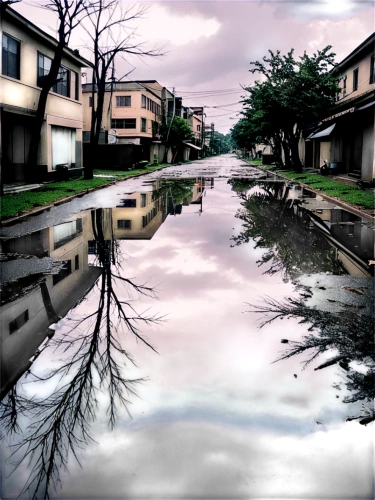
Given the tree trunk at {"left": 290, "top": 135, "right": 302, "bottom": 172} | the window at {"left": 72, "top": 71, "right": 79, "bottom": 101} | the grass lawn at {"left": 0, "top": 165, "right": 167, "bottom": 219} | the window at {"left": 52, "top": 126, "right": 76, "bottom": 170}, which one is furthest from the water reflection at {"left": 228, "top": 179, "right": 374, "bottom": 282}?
the tree trunk at {"left": 290, "top": 135, "right": 302, "bottom": 172}

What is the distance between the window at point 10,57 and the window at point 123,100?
39206 mm

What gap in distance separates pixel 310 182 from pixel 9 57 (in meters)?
16.7

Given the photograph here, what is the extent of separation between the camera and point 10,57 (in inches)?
906

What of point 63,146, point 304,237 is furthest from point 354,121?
point 304,237

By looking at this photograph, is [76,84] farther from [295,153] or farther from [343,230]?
[343,230]

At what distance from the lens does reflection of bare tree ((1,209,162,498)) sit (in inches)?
145

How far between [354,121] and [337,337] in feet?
84.9

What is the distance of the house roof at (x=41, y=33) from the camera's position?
21.5 metres

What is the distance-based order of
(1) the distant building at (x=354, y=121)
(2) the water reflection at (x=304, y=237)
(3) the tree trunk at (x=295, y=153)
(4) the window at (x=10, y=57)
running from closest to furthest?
(2) the water reflection at (x=304, y=237) → (4) the window at (x=10, y=57) → (1) the distant building at (x=354, y=121) → (3) the tree trunk at (x=295, y=153)

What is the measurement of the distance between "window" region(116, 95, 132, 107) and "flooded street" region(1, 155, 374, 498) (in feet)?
176

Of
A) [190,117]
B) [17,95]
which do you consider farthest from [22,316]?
[190,117]

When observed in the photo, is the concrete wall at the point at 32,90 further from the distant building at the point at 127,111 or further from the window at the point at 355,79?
the distant building at the point at 127,111

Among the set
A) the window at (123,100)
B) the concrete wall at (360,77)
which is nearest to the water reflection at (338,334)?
the concrete wall at (360,77)

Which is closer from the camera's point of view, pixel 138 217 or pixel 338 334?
pixel 338 334
